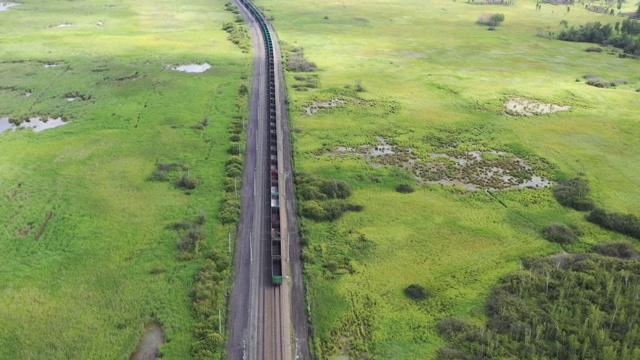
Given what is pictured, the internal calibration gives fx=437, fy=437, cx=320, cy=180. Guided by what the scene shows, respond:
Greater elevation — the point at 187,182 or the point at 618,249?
the point at 187,182

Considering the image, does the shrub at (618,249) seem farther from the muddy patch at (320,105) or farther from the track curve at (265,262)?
the muddy patch at (320,105)

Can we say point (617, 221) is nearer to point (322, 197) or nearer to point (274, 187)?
point (322, 197)

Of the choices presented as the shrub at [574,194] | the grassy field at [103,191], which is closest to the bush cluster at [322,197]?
the grassy field at [103,191]

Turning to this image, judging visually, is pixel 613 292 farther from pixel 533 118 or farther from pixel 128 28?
pixel 128 28

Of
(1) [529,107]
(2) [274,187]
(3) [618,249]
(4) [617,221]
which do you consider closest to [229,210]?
(2) [274,187]

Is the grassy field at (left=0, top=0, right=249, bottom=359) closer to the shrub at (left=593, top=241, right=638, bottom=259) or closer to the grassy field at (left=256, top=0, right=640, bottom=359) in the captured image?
the grassy field at (left=256, top=0, right=640, bottom=359)

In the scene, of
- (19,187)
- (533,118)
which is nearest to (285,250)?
(19,187)
